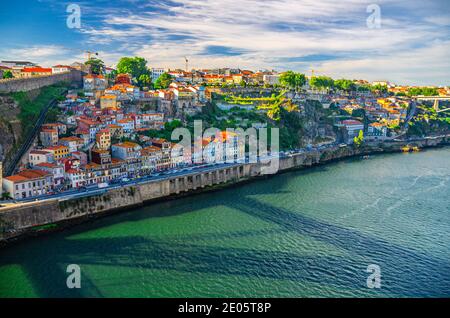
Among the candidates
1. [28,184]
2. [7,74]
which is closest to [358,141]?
[28,184]

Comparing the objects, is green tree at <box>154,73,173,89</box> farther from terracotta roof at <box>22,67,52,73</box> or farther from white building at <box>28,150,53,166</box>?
white building at <box>28,150,53,166</box>

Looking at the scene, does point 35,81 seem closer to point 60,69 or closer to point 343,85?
point 60,69

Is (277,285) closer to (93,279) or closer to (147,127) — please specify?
(93,279)

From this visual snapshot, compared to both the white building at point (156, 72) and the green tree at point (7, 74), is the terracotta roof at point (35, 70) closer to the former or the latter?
the green tree at point (7, 74)

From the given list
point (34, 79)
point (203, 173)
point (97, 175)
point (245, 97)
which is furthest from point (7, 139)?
point (245, 97)

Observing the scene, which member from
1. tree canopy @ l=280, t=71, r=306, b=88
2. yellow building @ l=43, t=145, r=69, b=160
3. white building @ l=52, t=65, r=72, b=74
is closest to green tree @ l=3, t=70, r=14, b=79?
white building @ l=52, t=65, r=72, b=74

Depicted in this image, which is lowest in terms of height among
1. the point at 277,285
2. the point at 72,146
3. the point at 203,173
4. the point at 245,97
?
the point at 277,285
